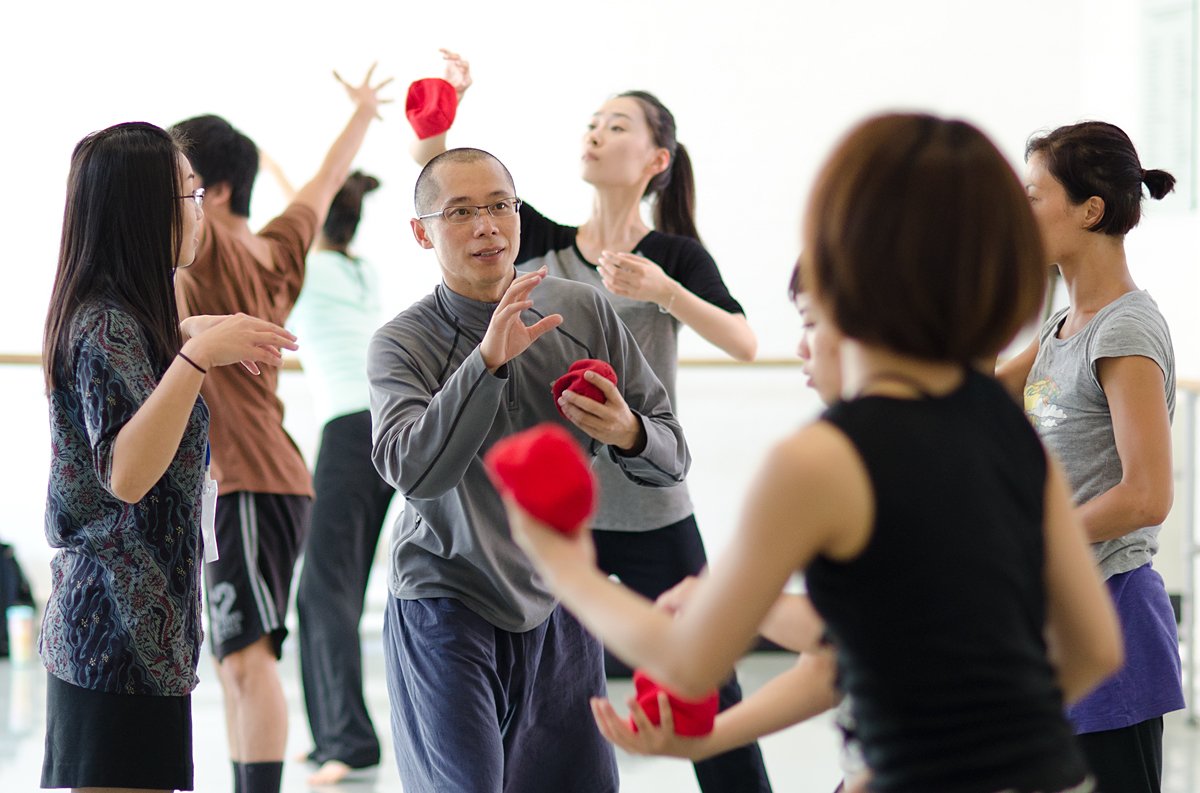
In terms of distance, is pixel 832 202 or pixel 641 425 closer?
pixel 832 202

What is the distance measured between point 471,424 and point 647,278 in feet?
3.02

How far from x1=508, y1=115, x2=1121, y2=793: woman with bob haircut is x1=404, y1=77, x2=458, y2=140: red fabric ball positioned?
5.33 feet

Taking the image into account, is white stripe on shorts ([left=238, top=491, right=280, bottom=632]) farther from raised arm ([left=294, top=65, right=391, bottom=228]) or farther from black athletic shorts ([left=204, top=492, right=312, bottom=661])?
raised arm ([left=294, top=65, right=391, bottom=228])

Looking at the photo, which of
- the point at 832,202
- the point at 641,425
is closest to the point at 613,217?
the point at 641,425

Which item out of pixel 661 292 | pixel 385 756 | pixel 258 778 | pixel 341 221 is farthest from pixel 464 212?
pixel 385 756

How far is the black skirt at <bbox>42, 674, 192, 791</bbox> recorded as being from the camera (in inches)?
73.6

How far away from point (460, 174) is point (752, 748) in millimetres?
1291

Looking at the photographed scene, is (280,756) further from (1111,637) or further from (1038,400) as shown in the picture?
(1111,637)

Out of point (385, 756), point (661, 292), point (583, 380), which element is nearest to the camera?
point (583, 380)

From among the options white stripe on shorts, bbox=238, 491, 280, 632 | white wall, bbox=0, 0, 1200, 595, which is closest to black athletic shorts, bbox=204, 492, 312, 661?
white stripe on shorts, bbox=238, 491, 280, 632

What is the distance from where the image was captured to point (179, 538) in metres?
1.94

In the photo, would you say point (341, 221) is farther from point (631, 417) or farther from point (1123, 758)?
point (1123, 758)

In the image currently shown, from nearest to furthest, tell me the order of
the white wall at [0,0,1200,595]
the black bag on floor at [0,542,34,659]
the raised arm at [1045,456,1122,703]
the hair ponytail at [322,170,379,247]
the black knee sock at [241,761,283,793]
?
the raised arm at [1045,456,1122,703] < the black knee sock at [241,761,283,793] < the hair ponytail at [322,170,379,247] < the black bag on floor at [0,542,34,659] < the white wall at [0,0,1200,595]

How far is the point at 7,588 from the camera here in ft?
16.3
